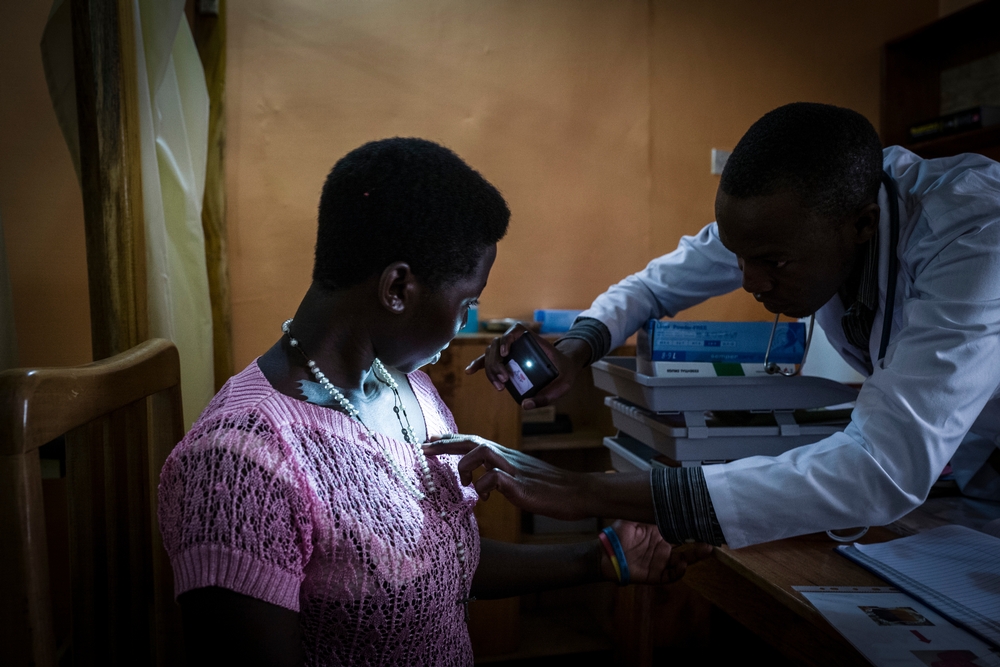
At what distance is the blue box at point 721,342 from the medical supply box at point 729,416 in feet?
0.20

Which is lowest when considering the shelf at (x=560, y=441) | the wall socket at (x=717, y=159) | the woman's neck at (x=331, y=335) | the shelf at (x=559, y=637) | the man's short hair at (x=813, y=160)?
the shelf at (x=559, y=637)

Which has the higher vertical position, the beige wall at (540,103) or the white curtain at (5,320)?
the beige wall at (540,103)

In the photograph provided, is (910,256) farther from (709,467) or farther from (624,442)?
(624,442)

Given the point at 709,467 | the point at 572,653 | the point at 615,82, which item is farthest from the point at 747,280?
the point at 615,82

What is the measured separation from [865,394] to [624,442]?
62 cm

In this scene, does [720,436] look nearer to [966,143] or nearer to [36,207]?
[36,207]

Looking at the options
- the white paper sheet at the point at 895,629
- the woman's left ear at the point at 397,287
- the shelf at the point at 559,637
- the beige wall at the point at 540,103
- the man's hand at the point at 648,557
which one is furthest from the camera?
the beige wall at the point at 540,103

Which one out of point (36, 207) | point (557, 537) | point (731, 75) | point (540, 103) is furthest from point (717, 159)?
point (36, 207)

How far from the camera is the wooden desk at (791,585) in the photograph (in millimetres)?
876

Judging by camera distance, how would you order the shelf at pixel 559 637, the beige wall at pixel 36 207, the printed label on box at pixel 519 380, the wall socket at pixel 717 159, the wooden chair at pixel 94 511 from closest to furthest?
1. the wooden chair at pixel 94 511
2. the printed label on box at pixel 519 380
3. the beige wall at pixel 36 207
4. the shelf at pixel 559 637
5. the wall socket at pixel 717 159

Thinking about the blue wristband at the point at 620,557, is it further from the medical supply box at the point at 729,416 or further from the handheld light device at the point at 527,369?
the handheld light device at the point at 527,369

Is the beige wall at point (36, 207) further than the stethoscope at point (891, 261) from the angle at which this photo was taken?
Yes

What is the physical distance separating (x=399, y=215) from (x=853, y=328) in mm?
941

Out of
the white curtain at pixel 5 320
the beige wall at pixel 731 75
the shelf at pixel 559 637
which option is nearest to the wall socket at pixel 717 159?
the beige wall at pixel 731 75
